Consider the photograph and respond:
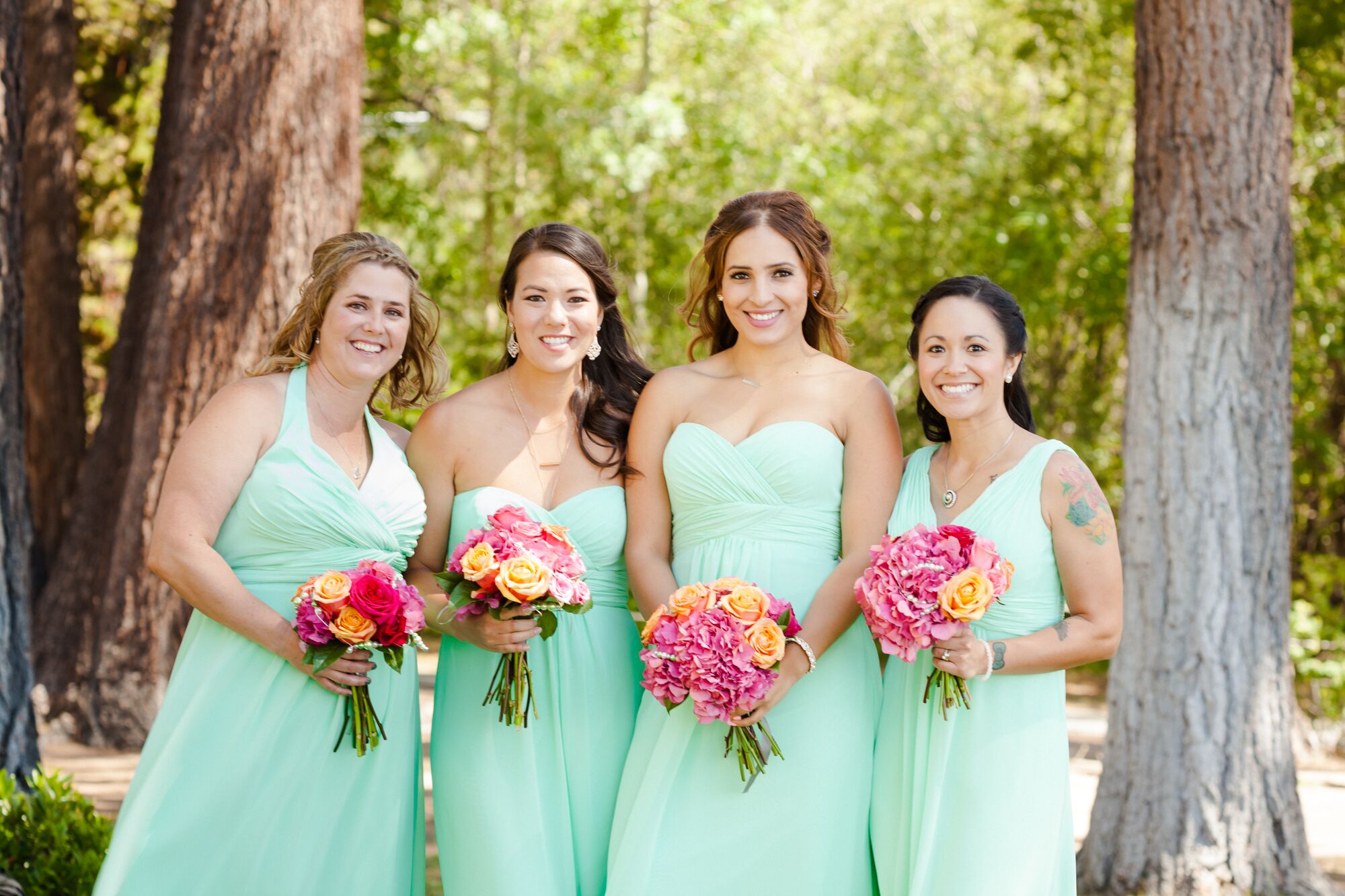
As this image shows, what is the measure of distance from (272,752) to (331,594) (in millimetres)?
619

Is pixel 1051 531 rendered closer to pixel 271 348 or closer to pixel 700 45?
pixel 271 348

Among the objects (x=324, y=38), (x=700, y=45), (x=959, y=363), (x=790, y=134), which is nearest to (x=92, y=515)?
(x=324, y=38)

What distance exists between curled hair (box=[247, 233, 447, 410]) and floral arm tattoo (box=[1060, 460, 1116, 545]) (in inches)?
80.8

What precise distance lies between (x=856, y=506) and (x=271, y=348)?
1973 millimetres

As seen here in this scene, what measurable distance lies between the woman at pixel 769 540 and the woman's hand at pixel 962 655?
41 cm

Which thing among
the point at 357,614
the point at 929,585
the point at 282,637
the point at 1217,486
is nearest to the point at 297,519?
the point at 282,637

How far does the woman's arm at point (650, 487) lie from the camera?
13.2 ft

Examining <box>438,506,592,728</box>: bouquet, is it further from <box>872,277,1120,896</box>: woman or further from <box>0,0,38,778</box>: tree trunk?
<box>0,0,38,778</box>: tree trunk

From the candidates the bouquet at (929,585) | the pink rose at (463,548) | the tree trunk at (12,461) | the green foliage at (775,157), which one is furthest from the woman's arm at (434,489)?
the green foliage at (775,157)

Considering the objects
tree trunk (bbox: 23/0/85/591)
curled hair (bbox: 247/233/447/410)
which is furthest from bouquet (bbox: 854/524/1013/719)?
tree trunk (bbox: 23/0/85/591)

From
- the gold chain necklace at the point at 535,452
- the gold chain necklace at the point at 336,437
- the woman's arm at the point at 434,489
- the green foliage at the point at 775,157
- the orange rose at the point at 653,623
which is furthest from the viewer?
the green foliage at the point at 775,157

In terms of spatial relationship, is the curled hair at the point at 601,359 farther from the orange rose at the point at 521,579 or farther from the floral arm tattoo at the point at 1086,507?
the floral arm tattoo at the point at 1086,507

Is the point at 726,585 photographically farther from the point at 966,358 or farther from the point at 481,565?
the point at 966,358

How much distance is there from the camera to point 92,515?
28.8 ft
